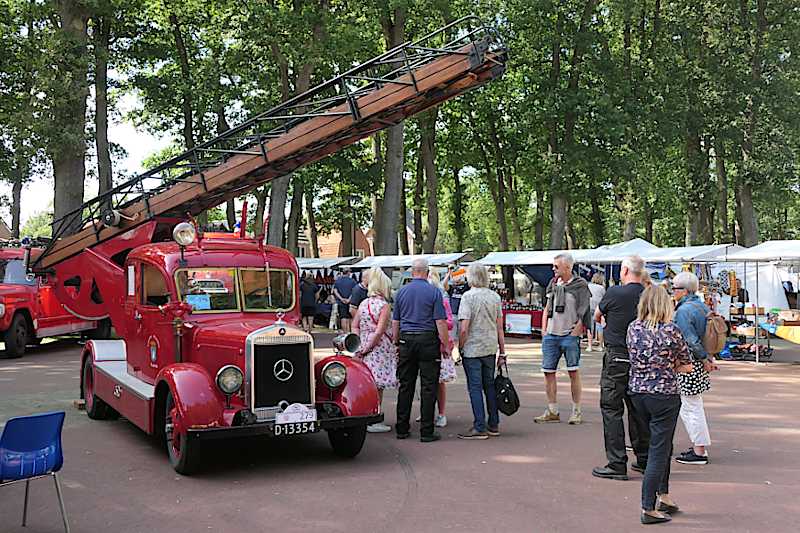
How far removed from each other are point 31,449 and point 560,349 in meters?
5.63

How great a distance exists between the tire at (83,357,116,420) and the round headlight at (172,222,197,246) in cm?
268

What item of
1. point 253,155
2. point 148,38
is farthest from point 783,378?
point 148,38

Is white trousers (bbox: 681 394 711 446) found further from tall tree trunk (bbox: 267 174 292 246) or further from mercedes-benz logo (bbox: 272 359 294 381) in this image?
tall tree trunk (bbox: 267 174 292 246)

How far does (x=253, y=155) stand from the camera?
36.1ft

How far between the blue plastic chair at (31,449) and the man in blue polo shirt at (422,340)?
3.84 metres

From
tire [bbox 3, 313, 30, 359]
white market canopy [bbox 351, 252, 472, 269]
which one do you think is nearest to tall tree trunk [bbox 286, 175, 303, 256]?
white market canopy [bbox 351, 252, 472, 269]

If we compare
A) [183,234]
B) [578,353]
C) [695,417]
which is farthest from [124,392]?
[695,417]

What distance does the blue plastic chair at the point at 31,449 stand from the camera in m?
5.10

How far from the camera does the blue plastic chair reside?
5102 mm

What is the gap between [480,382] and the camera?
8383 mm

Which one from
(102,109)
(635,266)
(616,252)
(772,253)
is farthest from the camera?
(102,109)

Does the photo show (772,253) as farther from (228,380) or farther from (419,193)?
(419,193)

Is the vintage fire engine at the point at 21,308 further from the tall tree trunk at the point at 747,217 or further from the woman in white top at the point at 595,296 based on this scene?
the tall tree trunk at the point at 747,217

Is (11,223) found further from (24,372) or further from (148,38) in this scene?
(24,372)
